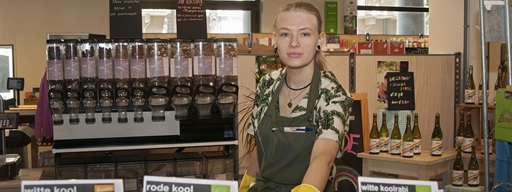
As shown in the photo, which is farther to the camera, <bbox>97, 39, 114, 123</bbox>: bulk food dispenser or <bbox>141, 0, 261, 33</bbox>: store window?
<bbox>141, 0, 261, 33</bbox>: store window

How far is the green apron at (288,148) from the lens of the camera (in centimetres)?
210

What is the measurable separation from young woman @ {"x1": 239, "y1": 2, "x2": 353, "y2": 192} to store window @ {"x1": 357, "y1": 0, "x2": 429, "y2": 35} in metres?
8.93

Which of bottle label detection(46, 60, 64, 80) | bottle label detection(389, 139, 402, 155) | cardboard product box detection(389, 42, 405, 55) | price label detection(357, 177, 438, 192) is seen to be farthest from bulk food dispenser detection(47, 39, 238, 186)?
price label detection(357, 177, 438, 192)

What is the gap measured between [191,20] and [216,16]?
20.0 feet

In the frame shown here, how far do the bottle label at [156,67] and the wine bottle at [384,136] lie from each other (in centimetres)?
170

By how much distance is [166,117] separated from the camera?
4164 millimetres

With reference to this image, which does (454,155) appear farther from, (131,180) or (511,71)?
Answer: (131,180)

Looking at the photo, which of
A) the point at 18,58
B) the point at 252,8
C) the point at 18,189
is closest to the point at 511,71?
the point at 18,189

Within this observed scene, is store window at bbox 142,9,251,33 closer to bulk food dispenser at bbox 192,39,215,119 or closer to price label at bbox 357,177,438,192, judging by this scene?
bulk food dispenser at bbox 192,39,215,119

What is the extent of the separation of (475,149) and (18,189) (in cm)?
326

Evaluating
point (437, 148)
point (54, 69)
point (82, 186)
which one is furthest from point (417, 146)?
point (82, 186)

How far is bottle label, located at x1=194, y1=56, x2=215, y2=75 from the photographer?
4.18 meters

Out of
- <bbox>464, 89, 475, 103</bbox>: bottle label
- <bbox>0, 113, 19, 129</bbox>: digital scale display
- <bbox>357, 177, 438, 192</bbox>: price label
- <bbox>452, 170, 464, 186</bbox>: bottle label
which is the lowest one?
<bbox>452, 170, 464, 186</bbox>: bottle label

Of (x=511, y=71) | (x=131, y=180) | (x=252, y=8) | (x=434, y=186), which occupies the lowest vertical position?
(x=131, y=180)
